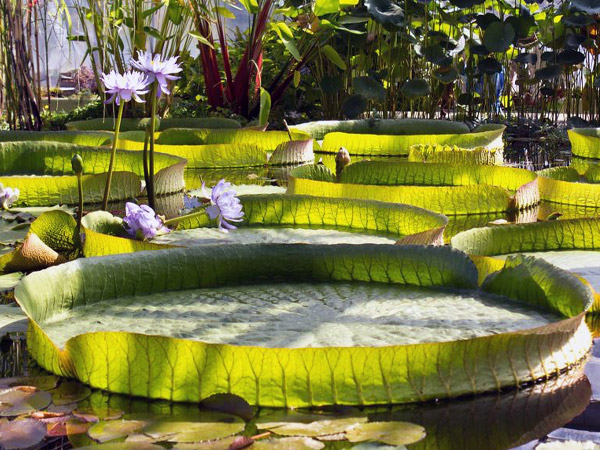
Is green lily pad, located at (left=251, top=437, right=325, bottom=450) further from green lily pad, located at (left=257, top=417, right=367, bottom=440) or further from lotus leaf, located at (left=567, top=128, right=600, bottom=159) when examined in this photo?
lotus leaf, located at (left=567, top=128, right=600, bottom=159)

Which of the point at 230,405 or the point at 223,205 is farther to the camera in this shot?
the point at 223,205

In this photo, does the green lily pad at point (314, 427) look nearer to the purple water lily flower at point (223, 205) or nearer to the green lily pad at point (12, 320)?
the green lily pad at point (12, 320)

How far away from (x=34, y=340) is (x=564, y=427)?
87 centimetres

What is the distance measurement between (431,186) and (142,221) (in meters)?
1.52

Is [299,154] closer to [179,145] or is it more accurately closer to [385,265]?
[179,145]

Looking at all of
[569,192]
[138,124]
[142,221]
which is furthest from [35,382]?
[138,124]

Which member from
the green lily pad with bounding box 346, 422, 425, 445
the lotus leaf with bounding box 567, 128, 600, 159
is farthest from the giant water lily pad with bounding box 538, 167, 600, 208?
the green lily pad with bounding box 346, 422, 425, 445

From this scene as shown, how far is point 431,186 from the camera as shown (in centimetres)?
367

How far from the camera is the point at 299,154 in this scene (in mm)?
4859

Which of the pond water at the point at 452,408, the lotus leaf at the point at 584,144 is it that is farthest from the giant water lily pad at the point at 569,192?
the pond water at the point at 452,408

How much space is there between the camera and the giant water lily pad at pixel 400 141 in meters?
5.13

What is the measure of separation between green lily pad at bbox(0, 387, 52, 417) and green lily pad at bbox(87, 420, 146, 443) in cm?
12

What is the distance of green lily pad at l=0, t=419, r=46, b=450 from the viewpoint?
131cm

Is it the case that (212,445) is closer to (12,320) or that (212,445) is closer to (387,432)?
(387,432)
